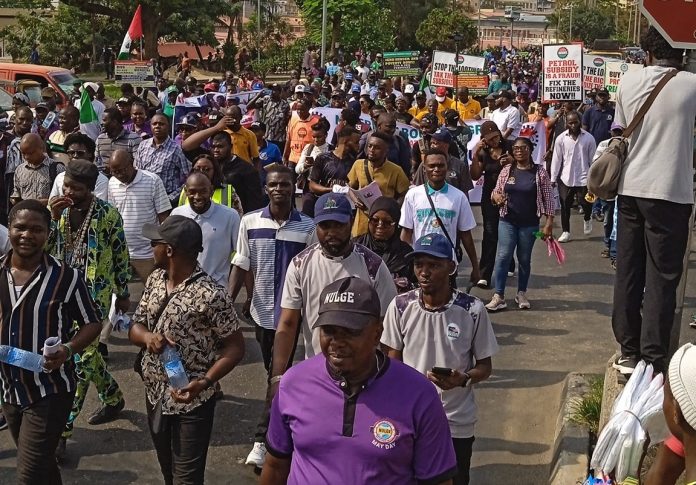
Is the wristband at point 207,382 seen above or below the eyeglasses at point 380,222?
below

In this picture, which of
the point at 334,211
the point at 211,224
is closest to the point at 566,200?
the point at 211,224

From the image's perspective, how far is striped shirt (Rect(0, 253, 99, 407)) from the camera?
4.73m

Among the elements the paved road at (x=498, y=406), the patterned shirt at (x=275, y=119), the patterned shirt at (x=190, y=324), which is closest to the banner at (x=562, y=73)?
the patterned shirt at (x=275, y=119)

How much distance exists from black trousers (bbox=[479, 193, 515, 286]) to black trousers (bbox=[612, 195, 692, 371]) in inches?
185

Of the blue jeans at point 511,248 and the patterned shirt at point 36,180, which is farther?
the blue jeans at point 511,248

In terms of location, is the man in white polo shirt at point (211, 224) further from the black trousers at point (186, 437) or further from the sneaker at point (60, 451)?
the black trousers at point (186, 437)

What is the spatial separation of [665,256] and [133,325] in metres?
2.69

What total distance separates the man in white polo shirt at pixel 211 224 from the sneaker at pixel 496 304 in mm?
3334

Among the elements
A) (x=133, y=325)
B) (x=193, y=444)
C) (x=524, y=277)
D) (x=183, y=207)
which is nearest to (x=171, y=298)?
(x=133, y=325)

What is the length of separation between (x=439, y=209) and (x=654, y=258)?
273cm

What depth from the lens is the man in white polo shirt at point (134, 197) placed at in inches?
304

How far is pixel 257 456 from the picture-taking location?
6086 millimetres

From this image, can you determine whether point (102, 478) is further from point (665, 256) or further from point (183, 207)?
point (665, 256)

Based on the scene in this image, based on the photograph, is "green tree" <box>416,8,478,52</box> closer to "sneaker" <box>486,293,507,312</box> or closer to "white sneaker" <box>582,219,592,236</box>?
"white sneaker" <box>582,219,592,236</box>
